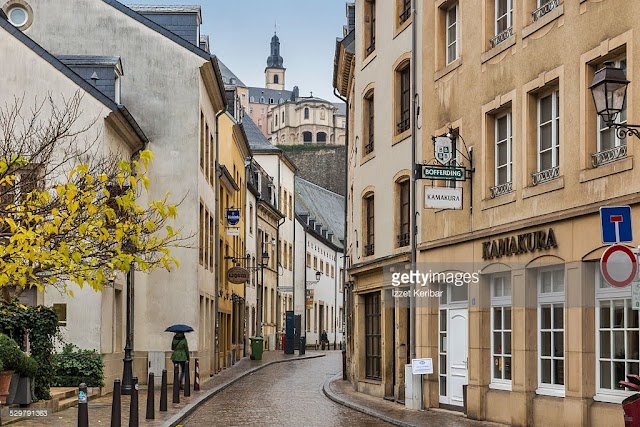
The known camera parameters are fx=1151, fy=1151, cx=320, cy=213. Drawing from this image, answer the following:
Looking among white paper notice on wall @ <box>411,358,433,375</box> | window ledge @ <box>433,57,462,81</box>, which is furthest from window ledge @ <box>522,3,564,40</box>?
white paper notice on wall @ <box>411,358,433,375</box>


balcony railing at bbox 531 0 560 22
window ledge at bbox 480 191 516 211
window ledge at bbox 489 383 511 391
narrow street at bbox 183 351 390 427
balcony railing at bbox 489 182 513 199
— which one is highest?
balcony railing at bbox 531 0 560 22

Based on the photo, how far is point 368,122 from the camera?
27.9m

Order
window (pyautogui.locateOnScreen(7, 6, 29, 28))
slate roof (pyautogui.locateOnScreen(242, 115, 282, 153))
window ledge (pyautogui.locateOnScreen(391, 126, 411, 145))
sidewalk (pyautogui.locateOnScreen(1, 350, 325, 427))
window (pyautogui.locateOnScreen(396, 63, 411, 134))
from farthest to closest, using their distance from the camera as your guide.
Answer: slate roof (pyautogui.locateOnScreen(242, 115, 282, 153)), window (pyautogui.locateOnScreen(7, 6, 29, 28)), window (pyautogui.locateOnScreen(396, 63, 411, 134)), window ledge (pyautogui.locateOnScreen(391, 126, 411, 145)), sidewalk (pyautogui.locateOnScreen(1, 350, 325, 427))

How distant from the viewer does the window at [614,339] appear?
48.4 ft

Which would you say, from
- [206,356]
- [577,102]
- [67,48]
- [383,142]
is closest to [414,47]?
[383,142]

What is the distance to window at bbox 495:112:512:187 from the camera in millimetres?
18938

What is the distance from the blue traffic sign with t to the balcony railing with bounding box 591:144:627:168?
3.36m

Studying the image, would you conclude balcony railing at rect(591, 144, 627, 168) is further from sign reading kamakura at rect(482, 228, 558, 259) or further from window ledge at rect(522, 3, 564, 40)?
window ledge at rect(522, 3, 564, 40)

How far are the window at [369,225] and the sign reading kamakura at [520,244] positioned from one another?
8112 mm

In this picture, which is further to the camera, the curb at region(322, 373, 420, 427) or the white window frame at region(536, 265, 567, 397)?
the curb at region(322, 373, 420, 427)

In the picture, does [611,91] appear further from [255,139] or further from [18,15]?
[255,139]

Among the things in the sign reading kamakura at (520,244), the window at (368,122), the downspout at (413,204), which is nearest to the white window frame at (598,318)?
the sign reading kamakura at (520,244)

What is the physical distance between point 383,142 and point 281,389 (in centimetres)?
732

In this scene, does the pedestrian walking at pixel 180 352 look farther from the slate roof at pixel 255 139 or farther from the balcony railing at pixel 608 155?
the slate roof at pixel 255 139
